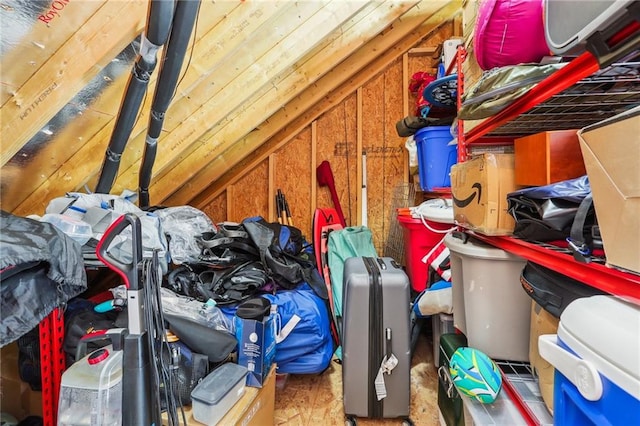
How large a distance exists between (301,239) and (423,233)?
2.97 ft

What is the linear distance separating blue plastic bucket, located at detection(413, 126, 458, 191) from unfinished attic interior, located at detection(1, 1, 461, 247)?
1.98ft

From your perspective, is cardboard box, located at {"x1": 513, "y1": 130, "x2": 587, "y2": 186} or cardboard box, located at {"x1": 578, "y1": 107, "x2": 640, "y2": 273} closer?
cardboard box, located at {"x1": 578, "y1": 107, "x2": 640, "y2": 273}

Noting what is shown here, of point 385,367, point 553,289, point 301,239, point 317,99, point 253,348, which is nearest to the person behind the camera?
point 553,289

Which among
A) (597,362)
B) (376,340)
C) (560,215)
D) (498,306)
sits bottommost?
(376,340)

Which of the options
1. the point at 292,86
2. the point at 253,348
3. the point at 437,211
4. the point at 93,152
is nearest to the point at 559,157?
the point at 437,211

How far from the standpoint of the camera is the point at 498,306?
107 cm

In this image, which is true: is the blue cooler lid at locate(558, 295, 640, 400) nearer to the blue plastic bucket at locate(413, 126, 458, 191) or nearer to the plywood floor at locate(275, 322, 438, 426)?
the plywood floor at locate(275, 322, 438, 426)

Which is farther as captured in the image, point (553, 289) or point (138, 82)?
point (138, 82)

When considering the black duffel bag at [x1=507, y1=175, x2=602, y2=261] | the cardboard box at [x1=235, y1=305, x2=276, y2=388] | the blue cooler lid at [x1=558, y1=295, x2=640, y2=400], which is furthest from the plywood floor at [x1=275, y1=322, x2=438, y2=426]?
the blue cooler lid at [x1=558, y1=295, x2=640, y2=400]

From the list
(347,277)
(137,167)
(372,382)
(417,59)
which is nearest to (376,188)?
(417,59)

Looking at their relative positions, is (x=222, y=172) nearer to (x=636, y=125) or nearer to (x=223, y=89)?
(x=223, y=89)

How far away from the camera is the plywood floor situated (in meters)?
1.58

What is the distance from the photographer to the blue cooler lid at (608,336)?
425 mm

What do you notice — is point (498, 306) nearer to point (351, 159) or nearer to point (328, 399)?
point (328, 399)
